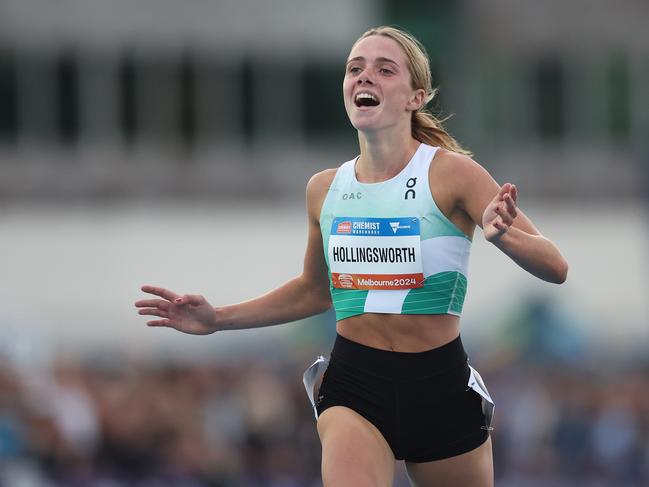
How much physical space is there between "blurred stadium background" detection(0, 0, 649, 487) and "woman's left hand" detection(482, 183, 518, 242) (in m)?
16.7

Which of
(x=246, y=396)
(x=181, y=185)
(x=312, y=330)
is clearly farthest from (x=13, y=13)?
(x=246, y=396)

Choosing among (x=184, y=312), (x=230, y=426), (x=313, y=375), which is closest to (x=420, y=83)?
(x=313, y=375)

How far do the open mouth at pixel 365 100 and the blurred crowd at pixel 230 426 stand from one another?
628 cm

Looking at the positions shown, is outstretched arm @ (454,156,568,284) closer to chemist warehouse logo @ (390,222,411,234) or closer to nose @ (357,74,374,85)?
chemist warehouse logo @ (390,222,411,234)

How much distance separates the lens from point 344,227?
7.03m

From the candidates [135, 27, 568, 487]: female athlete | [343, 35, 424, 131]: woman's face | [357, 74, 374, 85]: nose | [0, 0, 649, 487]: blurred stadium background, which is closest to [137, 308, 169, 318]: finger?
[135, 27, 568, 487]: female athlete

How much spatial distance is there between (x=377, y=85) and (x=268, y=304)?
1.31m

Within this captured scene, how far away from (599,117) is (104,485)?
23.9m

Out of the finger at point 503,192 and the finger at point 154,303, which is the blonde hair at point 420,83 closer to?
the finger at point 503,192

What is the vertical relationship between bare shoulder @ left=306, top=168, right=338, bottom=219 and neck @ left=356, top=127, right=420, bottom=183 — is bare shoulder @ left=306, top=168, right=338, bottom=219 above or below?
below

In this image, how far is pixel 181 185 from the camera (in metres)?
31.9

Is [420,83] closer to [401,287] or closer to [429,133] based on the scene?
[429,133]

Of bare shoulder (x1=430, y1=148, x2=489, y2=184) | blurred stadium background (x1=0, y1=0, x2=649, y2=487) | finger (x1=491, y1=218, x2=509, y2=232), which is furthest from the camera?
blurred stadium background (x1=0, y1=0, x2=649, y2=487)

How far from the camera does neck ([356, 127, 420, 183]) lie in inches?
276
